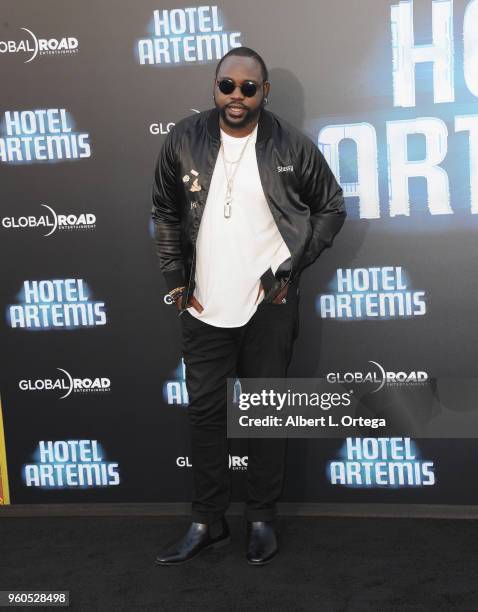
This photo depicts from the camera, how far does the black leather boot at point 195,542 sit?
9.27 feet

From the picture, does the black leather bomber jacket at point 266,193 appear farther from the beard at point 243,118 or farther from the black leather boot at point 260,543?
the black leather boot at point 260,543

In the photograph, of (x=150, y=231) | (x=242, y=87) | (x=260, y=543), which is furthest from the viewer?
(x=150, y=231)

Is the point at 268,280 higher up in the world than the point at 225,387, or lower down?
higher up

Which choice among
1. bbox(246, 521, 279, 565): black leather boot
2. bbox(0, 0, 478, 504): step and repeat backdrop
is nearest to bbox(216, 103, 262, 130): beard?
bbox(0, 0, 478, 504): step and repeat backdrop

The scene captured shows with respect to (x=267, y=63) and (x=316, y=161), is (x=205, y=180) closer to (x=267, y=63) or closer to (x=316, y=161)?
(x=316, y=161)

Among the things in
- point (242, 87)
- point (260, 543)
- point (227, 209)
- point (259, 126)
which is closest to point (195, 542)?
point (260, 543)

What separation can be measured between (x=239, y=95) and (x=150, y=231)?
2.84 ft

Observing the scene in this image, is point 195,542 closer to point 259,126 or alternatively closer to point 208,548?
point 208,548

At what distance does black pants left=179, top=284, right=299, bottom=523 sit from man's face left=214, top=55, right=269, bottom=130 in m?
0.62

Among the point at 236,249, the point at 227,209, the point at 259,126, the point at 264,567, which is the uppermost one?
the point at 259,126

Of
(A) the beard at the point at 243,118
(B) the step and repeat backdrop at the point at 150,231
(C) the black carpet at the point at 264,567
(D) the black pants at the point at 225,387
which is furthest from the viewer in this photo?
(B) the step and repeat backdrop at the point at 150,231

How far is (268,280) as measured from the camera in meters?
2.71

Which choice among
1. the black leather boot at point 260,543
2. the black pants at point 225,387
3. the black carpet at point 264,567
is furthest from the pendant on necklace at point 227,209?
the black carpet at point 264,567

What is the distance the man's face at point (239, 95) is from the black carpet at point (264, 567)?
5.14ft
